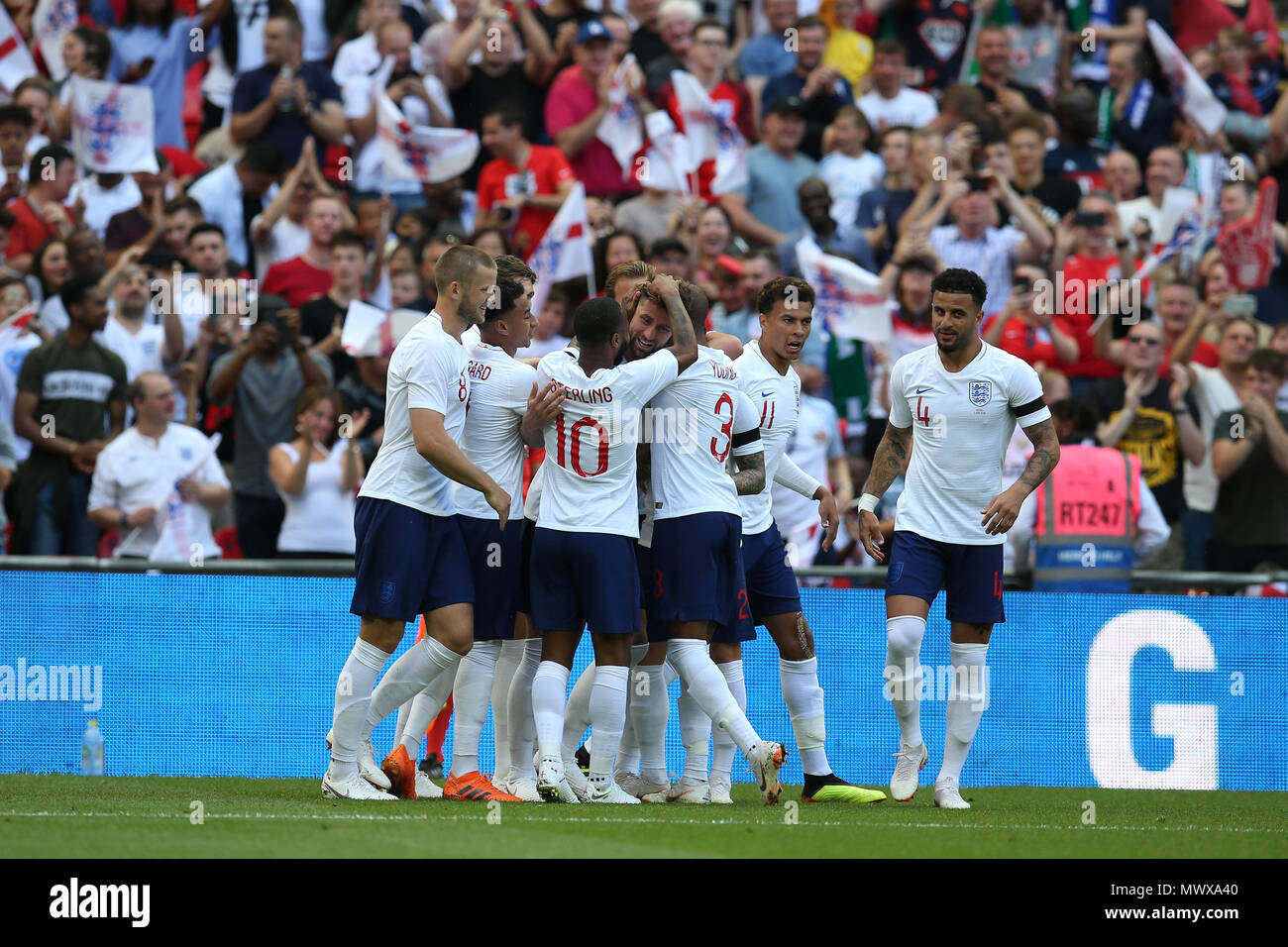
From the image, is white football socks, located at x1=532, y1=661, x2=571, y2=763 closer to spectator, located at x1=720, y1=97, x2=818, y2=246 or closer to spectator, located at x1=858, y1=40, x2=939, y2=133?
spectator, located at x1=720, y1=97, x2=818, y2=246

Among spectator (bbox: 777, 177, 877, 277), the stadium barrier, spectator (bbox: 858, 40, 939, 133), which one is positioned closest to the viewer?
the stadium barrier

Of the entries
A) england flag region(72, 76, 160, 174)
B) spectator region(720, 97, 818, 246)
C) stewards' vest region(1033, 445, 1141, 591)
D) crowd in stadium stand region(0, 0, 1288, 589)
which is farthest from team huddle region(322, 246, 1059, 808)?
england flag region(72, 76, 160, 174)

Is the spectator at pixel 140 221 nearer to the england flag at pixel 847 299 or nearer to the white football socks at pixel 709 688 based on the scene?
the england flag at pixel 847 299

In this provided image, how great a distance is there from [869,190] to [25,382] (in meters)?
7.28

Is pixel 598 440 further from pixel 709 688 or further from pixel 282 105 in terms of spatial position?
pixel 282 105

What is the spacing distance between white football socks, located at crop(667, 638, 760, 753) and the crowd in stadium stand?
359cm

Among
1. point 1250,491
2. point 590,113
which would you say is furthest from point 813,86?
point 1250,491

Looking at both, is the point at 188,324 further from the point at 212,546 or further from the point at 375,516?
the point at 375,516

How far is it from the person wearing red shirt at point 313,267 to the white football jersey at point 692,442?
20.0ft

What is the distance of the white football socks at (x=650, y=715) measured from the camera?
9.60 metres

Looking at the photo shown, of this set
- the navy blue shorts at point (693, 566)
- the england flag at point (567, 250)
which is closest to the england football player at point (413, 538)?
the navy blue shorts at point (693, 566)

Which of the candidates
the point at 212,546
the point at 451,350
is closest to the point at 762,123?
the point at 212,546

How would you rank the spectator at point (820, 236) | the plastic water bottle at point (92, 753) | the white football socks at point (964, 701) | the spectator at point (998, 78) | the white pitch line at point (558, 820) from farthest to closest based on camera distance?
the spectator at point (998, 78)
the spectator at point (820, 236)
the plastic water bottle at point (92, 753)
the white football socks at point (964, 701)
the white pitch line at point (558, 820)

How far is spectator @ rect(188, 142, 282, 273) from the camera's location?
15.4 m
